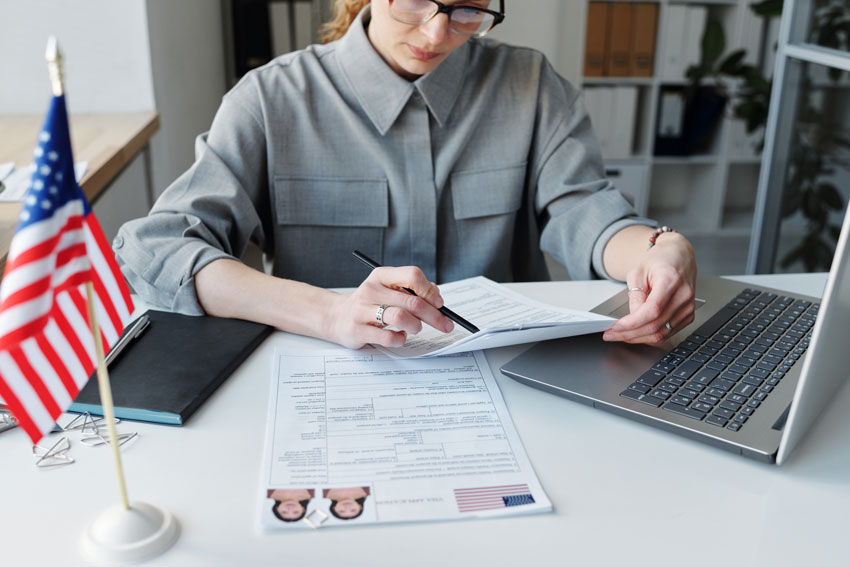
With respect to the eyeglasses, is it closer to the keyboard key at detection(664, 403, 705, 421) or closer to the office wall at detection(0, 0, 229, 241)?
the keyboard key at detection(664, 403, 705, 421)

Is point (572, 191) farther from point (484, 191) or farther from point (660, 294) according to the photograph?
point (660, 294)

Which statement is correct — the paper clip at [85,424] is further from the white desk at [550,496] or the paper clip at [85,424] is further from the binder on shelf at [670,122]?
the binder on shelf at [670,122]

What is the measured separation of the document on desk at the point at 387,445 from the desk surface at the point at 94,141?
775 mm

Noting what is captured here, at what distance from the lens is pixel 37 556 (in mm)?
585

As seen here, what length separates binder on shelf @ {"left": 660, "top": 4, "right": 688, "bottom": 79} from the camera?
3432 millimetres

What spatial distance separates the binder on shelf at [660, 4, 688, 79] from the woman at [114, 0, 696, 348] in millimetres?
2314

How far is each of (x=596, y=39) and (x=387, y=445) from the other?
10.1 ft

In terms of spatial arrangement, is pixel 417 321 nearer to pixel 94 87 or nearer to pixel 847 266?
pixel 847 266

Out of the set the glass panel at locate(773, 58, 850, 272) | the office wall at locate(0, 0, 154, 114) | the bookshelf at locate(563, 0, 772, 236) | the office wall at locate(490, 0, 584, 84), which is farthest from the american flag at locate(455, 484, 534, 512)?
the bookshelf at locate(563, 0, 772, 236)

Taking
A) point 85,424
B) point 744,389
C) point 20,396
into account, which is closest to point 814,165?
point 744,389

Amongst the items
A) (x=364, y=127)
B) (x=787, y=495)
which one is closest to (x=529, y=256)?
(x=364, y=127)

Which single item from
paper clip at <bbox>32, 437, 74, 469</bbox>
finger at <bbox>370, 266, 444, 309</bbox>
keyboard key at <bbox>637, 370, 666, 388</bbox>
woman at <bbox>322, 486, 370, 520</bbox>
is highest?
finger at <bbox>370, 266, 444, 309</bbox>

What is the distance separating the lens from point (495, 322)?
98cm

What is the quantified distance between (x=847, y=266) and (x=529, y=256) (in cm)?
90
